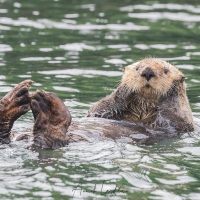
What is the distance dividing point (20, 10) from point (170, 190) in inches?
384

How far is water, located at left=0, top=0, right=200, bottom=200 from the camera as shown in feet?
20.4

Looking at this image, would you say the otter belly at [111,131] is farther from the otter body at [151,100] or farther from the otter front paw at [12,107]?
the otter front paw at [12,107]

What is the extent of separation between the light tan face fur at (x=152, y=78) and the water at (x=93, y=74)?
603 mm

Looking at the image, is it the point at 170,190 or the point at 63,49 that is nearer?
the point at 170,190

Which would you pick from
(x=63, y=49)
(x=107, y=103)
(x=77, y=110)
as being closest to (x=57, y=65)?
(x=63, y=49)

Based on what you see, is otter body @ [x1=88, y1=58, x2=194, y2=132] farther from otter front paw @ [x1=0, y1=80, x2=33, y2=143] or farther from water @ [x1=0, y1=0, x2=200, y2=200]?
otter front paw @ [x1=0, y1=80, x2=33, y2=143]

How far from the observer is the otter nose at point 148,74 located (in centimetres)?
793

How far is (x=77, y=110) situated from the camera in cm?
943

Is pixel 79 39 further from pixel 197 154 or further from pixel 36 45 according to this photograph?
pixel 197 154

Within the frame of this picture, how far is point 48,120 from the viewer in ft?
23.4

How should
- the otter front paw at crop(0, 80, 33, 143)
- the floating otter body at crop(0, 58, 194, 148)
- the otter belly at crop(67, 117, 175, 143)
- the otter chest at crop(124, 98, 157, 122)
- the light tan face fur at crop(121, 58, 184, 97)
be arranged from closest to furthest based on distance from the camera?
the otter front paw at crop(0, 80, 33, 143)
the otter belly at crop(67, 117, 175, 143)
the floating otter body at crop(0, 58, 194, 148)
the light tan face fur at crop(121, 58, 184, 97)
the otter chest at crop(124, 98, 157, 122)

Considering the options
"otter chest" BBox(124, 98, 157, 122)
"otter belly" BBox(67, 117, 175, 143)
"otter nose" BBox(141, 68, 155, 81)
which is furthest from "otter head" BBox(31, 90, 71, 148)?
"otter chest" BBox(124, 98, 157, 122)

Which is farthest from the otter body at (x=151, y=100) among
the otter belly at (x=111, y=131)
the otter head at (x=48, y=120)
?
the otter head at (x=48, y=120)

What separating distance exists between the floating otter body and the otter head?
0.26m
